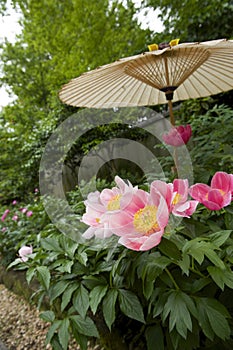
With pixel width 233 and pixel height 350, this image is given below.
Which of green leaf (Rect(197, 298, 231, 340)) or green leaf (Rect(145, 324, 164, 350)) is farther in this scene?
green leaf (Rect(145, 324, 164, 350))

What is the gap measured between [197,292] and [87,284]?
33 centimetres

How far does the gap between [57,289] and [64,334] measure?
0.14m

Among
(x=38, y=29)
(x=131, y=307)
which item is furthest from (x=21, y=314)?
(x=38, y=29)

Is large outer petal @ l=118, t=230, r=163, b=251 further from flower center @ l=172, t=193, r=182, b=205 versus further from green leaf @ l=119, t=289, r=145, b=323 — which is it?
green leaf @ l=119, t=289, r=145, b=323

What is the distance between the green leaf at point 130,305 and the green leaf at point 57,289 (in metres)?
0.21

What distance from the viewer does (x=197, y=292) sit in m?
0.76

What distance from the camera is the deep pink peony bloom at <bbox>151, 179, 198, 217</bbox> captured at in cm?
59

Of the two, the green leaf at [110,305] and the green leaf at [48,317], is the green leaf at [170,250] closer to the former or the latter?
the green leaf at [110,305]

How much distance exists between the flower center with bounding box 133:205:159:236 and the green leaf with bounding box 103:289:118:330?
31cm

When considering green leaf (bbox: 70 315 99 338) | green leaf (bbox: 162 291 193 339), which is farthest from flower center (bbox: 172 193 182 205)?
green leaf (bbox: 70 315 99 338)

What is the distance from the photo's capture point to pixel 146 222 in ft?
1.89

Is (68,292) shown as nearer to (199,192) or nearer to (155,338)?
(155,338)

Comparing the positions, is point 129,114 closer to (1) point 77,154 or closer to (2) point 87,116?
(2) point 87,116

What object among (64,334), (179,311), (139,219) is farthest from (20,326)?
(139,219)
